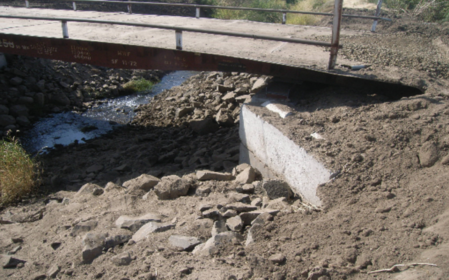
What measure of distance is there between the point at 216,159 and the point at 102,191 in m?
2.31

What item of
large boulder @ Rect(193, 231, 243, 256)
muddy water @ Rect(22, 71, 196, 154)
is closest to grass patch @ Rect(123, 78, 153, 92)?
muddy water @ Rect(22, 71, 196, 154)

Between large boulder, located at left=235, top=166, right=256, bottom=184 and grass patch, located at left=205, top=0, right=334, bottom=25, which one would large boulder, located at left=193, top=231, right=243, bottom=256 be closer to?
large boulder, located at left=235, top=166, right=256, bottom=184

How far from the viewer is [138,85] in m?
14.7

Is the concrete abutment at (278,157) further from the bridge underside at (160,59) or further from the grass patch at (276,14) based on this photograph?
the grass patch at (276,14)

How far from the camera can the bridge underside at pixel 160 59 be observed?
245 inches

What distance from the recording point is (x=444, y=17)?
16.2 meters

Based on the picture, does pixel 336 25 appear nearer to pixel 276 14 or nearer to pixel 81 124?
pixel 81 124

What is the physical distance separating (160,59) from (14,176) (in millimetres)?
3678

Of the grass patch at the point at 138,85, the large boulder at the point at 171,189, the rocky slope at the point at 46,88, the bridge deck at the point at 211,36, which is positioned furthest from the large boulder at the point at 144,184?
the grass patch at the point at 138,85

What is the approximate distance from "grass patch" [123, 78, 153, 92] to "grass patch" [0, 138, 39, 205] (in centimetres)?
766

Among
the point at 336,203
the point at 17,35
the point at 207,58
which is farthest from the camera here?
the point at 17,35

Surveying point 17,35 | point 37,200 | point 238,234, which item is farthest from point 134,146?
point 238,234

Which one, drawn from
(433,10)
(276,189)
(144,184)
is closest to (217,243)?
(276,189)

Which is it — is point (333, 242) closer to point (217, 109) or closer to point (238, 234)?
point (238, 234)
